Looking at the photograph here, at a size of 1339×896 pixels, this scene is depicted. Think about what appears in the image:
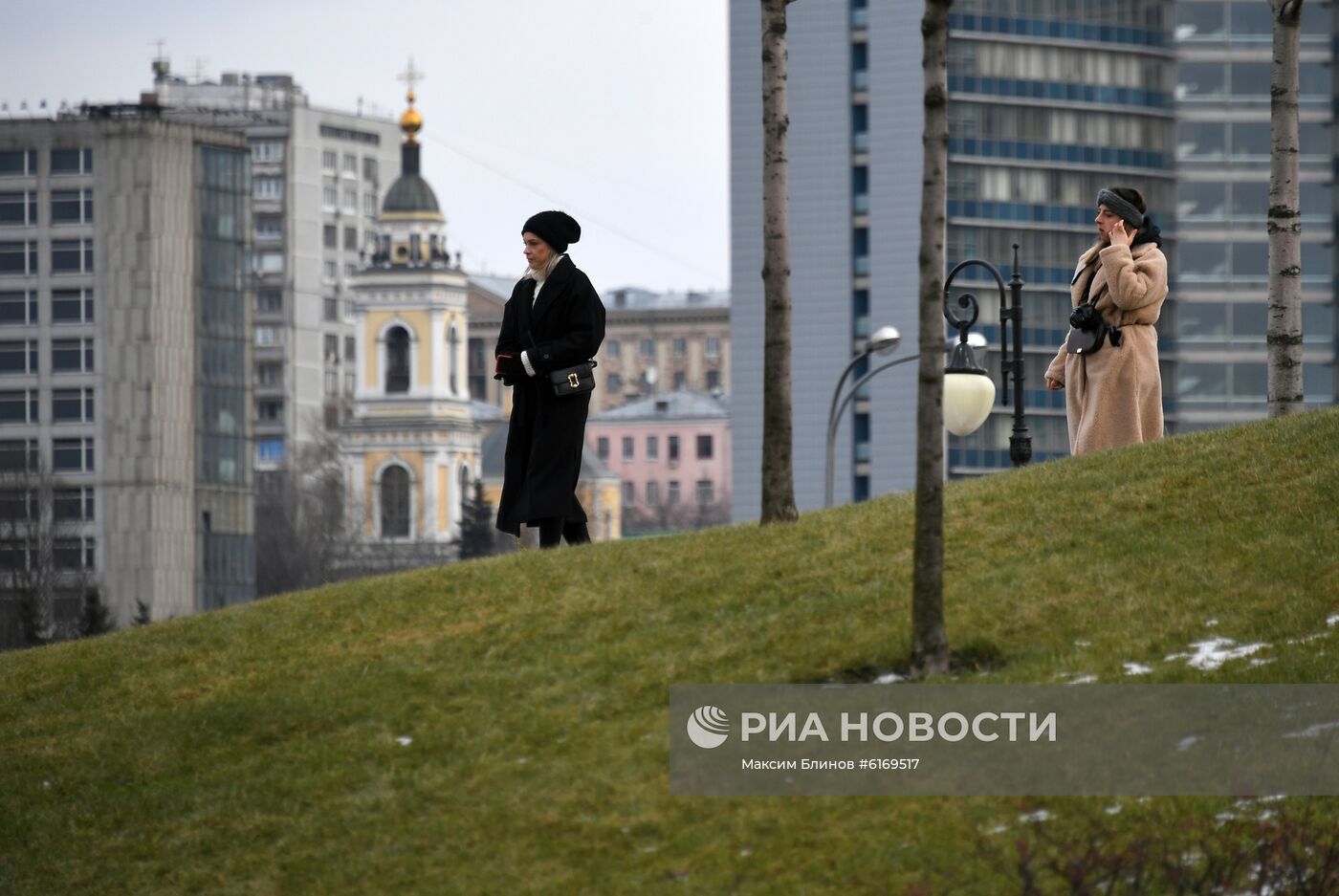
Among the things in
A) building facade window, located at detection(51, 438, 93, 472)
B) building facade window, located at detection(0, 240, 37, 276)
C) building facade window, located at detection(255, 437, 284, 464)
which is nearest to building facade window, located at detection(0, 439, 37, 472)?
building facade window, located at detection(51, 438, 93, 472)

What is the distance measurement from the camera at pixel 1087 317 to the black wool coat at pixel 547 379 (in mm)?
3308

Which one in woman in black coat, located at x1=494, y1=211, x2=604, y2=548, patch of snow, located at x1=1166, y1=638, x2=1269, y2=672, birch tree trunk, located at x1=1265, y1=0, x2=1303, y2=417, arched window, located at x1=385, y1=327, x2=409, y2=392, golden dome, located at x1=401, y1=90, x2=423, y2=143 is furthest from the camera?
golden dome, located at x1=401, y1=90, x2=423, y2=143

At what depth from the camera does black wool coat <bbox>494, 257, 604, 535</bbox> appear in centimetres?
1828

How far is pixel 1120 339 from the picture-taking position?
19.0 metres

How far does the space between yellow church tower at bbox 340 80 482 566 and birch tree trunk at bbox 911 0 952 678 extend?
14176cm

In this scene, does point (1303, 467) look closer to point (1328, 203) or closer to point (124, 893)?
point (124, 893)

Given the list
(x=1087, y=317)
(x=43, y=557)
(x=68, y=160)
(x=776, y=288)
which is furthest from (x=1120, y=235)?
(x=68, y=160)

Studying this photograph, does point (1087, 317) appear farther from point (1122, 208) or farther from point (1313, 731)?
point (1313, 731)

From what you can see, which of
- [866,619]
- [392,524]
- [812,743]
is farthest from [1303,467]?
[392,524]

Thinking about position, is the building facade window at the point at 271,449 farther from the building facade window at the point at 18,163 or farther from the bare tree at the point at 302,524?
the building facade window at the point at 18,163

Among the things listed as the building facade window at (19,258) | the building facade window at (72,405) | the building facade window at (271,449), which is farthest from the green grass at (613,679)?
the building facade window at (271,449)

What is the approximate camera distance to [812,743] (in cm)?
1356

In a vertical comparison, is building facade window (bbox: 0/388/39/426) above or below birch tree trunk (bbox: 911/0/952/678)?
above

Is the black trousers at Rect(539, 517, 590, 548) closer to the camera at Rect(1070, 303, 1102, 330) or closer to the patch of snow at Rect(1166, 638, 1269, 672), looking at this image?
the camera at Rect(1070, 303, 1102, 330)
